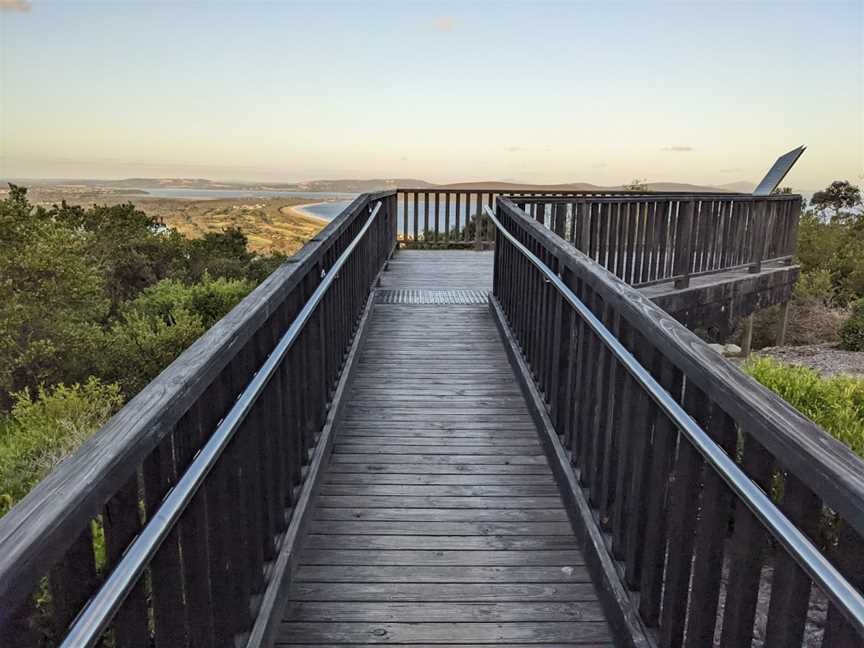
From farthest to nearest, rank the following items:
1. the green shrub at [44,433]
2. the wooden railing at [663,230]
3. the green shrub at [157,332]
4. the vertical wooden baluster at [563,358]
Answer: the green shrub at [157,332] → the green shrub at [44,433] → the wooden railing at [663,230] → the vertical wooden baluster at [563,358]

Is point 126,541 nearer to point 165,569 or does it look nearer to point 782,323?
point 165,569

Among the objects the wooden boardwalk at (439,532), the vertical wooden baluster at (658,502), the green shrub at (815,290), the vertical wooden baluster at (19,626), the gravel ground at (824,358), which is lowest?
the gravel ground at (824,358)

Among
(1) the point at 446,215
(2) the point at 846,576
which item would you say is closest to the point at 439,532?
(2) the point at 846,576

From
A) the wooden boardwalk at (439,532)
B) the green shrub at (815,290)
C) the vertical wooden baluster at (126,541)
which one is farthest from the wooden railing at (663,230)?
the green shrub at (815,290)

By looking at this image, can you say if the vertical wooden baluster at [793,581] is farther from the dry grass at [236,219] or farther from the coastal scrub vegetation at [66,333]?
the dry grass at [236,219]

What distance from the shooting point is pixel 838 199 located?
1180 inches

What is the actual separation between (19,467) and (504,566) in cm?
960

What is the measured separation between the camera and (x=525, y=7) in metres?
19.4

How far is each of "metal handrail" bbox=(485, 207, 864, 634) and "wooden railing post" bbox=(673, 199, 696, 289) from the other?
5.67 m

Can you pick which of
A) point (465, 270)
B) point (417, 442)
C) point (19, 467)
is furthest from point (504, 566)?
point (19, 467)

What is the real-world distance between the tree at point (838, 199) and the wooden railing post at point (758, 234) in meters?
21.6

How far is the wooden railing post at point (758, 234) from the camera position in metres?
9.19

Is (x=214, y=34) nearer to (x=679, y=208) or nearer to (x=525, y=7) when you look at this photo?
(x=525, y=7)

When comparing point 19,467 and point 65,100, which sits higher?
point 65,100
